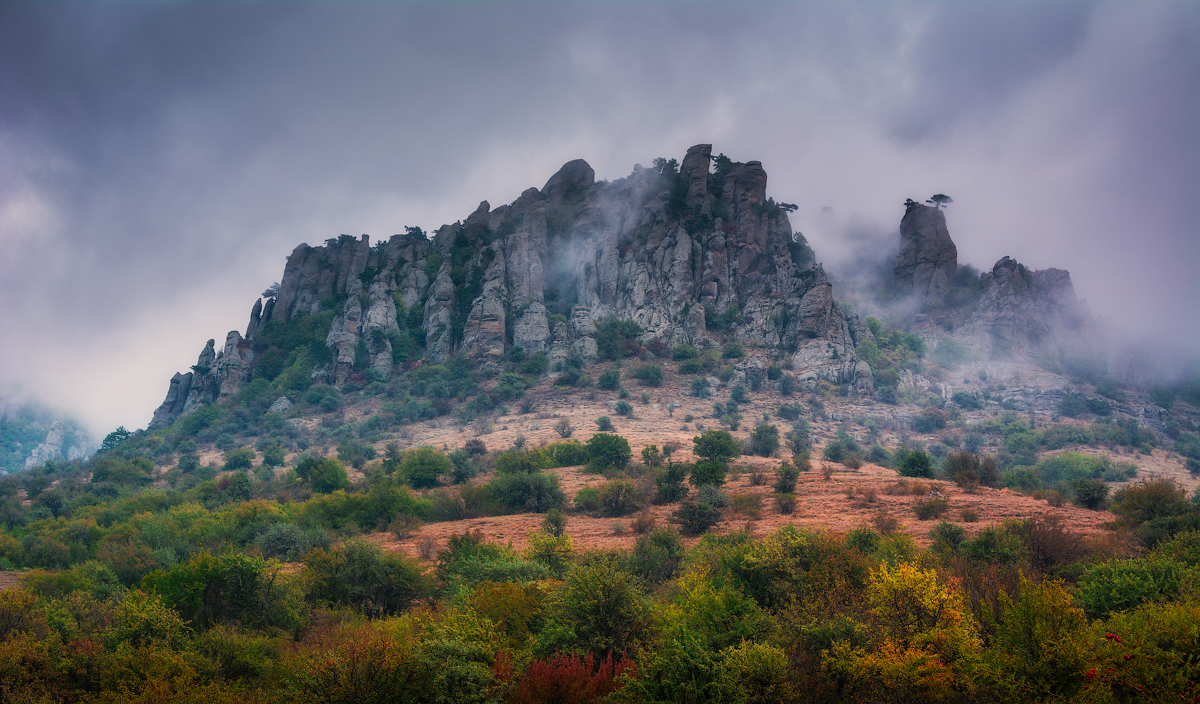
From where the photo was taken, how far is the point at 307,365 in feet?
243

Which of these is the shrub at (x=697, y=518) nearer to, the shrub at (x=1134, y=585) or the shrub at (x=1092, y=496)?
the shrub at (x=1134, y=585)

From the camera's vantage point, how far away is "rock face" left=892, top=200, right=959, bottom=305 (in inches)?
3332

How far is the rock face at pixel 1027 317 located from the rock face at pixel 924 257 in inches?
268

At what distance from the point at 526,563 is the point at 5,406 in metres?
138

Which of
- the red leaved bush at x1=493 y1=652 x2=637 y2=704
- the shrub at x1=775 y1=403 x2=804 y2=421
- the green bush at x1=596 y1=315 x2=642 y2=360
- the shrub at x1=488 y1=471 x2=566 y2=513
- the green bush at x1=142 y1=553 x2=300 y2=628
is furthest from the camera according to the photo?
the green bush at x1=596 y1=315 x2=642 y2=360

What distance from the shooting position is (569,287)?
8231cm

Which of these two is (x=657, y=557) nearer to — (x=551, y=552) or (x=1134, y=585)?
(x=551, y=552)

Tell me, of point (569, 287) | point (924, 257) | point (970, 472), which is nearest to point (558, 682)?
point (970, 472)

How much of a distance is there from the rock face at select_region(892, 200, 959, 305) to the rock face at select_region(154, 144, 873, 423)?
17606 millimetres

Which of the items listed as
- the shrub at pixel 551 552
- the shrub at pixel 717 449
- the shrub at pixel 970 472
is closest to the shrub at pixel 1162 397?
the shrub at pixel 970 472

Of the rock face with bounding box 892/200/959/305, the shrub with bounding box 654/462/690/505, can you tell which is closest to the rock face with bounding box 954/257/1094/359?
the rock face with bounding box 892/200/959/305

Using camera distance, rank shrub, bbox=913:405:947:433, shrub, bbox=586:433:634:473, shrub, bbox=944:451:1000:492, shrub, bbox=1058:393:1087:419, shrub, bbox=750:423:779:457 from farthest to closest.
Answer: shrub, bbox=1058:393:1087:419 < shrub, bbox=913:405:947:433 < shrub, bbox=750:423:779:457 < shrub, bbox=586:433:634:473 < shrub, bbox=944:451:1000:492

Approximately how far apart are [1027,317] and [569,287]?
59.3 metres

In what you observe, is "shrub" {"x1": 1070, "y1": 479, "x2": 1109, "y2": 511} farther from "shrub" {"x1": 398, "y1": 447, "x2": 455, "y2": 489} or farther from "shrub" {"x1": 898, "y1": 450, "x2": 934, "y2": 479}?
"shrub" {"x1": 398, "y1": 447, "x2": 455, "y2": 489}
